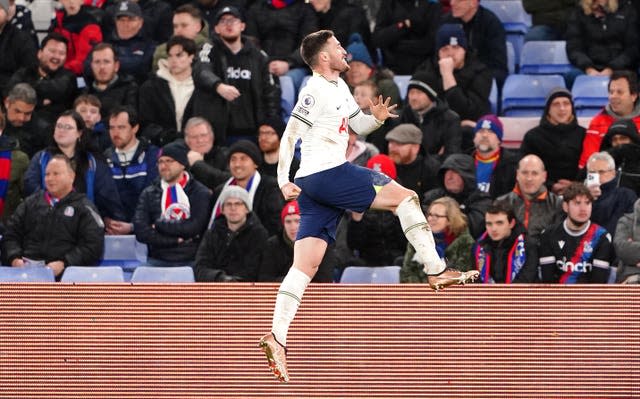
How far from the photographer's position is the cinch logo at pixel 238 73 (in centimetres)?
1288

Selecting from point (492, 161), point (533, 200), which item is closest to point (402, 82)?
point (492, 161)

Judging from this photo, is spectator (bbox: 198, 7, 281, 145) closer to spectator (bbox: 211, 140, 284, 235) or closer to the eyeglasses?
spectator (bbox: 211, 140, 284, 235)

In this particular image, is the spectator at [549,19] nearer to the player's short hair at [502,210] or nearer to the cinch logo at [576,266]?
the player's short hair at [502,210]

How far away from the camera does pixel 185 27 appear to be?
13430 mm

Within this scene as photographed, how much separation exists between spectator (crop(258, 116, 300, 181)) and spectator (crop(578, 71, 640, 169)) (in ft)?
7.91

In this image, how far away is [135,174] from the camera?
41.1 ft

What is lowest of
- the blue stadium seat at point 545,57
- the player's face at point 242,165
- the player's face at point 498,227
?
the player's face at point 498,227

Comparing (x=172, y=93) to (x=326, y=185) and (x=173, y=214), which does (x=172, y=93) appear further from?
(x=326, y=185)

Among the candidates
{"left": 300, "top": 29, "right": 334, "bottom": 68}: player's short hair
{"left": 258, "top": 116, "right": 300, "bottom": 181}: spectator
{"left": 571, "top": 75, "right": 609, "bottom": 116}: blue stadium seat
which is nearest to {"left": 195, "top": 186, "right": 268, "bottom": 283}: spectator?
{"left": 258, "top": 116, "right": 300, "bottom": 181}: spectator

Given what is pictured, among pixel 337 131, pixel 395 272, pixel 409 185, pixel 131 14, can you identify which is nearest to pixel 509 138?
pixel 409 185

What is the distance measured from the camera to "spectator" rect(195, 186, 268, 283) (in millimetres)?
11133

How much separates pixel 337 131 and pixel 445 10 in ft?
20.6

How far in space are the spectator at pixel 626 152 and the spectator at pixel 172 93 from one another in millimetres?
3746

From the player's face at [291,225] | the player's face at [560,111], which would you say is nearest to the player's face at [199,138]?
the player's face at [291,225]
